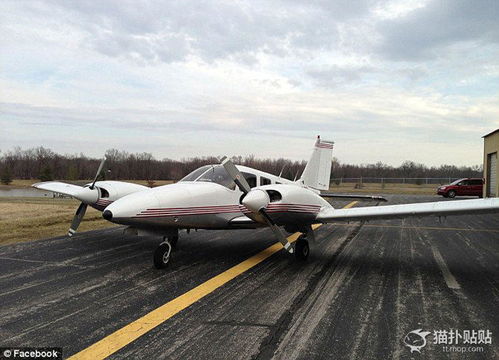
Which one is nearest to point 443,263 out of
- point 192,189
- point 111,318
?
point 192,189

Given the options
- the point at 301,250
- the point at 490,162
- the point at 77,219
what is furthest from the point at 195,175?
the point at 490,162

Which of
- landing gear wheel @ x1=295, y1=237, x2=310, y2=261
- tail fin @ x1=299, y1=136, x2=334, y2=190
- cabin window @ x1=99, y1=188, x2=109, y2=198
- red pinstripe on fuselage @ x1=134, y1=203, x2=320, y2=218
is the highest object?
tail fin @ x1=299, y1=136, x2=334, y2=190

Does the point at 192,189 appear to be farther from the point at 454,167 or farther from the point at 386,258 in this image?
the point at 454,167

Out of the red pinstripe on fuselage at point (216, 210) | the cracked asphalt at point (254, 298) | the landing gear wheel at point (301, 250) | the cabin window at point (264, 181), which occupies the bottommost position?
the cracked asphalt at point (254, 298)

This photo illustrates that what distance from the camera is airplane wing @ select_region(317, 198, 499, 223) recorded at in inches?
283

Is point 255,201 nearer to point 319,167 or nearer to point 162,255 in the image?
point 162,255

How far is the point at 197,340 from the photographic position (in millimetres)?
4285

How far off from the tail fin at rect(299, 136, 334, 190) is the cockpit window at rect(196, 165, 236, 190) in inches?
192

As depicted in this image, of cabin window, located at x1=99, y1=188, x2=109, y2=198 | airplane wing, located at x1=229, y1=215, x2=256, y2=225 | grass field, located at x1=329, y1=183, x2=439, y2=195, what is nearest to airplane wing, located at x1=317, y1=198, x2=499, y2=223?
airplane wing, located at x1=229, y1=215, x2=256, y2=225

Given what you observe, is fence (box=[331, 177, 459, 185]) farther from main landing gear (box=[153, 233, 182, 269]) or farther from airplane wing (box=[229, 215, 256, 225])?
main landing gear (box=[153, 233, 182, 269])

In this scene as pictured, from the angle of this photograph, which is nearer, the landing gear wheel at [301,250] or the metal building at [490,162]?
the landing gear wheel at [301,250]

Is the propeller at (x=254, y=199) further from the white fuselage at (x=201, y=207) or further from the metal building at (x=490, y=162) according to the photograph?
the metal building at (x=490, y=162)

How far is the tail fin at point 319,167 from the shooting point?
13633 mm

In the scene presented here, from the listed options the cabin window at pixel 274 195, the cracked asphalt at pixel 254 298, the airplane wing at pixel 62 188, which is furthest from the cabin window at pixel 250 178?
the airplane wing at pixel 62 188
